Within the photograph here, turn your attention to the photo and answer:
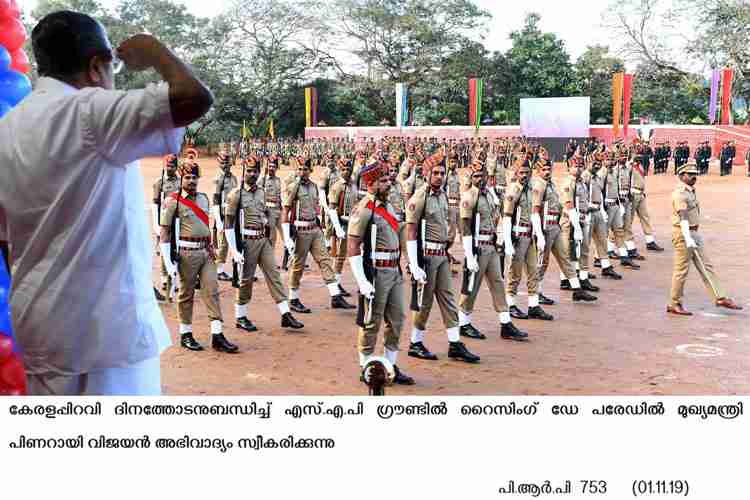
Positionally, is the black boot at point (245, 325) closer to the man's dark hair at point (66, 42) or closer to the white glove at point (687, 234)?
the white glove at point (687, 234)

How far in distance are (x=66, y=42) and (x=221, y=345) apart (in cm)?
573

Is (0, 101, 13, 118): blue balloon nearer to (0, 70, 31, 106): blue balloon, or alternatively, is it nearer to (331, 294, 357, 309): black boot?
(0, 70, 31, 106): blue balloon

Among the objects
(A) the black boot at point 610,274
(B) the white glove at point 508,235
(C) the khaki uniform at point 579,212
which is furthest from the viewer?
(A) the black boot at point 610,274

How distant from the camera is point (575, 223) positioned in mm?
10375

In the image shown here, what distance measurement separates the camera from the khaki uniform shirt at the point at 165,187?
9.99 metres

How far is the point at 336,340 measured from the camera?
26.4 ft

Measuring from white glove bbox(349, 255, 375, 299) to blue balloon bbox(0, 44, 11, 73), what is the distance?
322 centimetres

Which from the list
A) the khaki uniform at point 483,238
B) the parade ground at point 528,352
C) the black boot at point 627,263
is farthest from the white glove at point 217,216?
the black boot at point 627,263

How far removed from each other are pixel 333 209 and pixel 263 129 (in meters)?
28.9

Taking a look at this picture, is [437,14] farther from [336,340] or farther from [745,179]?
[336,340]

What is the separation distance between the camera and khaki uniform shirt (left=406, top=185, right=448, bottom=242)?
7277 millimetres

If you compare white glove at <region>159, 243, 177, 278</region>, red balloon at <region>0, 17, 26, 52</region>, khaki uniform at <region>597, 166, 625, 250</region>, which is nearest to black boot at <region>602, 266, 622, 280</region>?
khaki uniform at <region>597, 166, 625, 250</region>

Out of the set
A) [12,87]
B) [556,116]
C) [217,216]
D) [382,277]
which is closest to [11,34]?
[12,87]

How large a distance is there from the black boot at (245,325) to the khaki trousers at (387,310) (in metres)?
2.23
